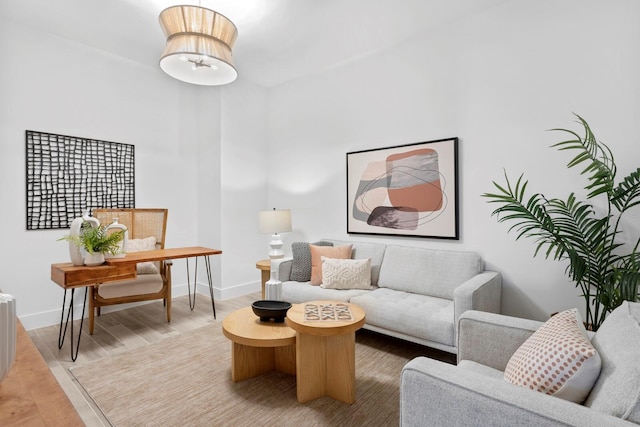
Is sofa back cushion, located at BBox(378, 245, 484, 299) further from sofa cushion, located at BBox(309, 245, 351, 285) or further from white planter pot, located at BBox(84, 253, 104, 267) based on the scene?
white planter pot, located at BBox(84, 253, 104, 267)

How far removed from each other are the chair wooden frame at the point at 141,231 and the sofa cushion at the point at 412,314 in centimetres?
189

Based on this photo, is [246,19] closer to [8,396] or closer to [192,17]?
[192,17]

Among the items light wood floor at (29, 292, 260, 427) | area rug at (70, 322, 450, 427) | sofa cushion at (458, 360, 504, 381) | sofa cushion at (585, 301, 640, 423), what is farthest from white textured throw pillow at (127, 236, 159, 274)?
sofa cushion at (585, 301, 640, 423)

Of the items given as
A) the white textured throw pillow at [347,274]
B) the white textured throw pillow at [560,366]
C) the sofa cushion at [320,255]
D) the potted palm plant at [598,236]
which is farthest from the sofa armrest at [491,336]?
the sofa cushion at [320,255]

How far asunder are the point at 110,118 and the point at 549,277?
4.46 meters

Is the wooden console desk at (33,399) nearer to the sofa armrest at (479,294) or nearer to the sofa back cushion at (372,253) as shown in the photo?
the sofa armrest at (479,294)

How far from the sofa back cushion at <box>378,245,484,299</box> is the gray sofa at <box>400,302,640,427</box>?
150 cm

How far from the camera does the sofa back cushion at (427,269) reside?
2.81 m

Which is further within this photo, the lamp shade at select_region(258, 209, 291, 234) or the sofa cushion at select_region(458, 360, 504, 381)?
the lamp shade at select_region(258, 209, 291, 234)

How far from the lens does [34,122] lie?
317 cm

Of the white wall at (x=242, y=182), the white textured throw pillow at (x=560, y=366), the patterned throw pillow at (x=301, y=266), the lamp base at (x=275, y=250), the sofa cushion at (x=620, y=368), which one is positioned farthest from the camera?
the white wall at (x=242, y=182)

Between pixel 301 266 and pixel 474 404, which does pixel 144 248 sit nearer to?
pixel 301 266

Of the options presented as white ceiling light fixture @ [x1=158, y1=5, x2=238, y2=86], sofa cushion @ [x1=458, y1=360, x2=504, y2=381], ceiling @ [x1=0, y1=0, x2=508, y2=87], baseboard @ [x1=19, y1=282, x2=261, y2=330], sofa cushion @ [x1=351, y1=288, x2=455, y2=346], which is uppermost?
ceiling @ [x1=0, y1=0, x2=508, y2=87]

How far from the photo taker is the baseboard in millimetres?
3174
